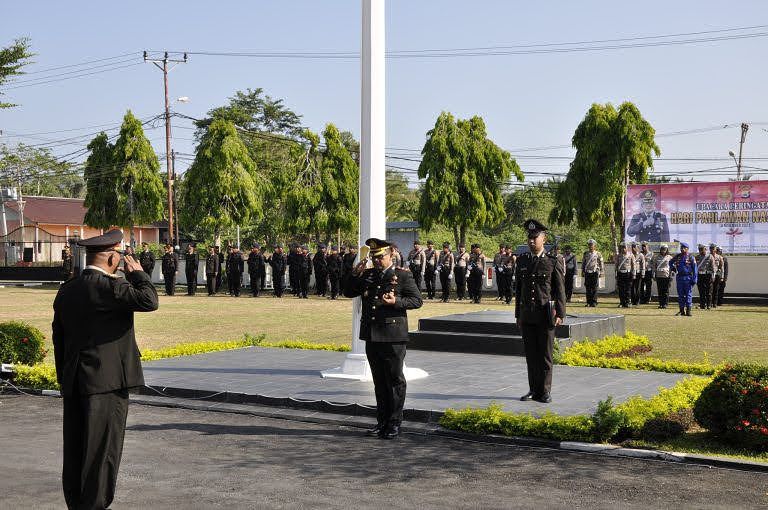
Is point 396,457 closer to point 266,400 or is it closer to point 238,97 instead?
point 266,400

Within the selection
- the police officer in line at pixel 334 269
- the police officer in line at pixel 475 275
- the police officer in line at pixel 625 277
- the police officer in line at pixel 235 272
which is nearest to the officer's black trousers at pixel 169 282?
the police officer in line at pixel 235 272

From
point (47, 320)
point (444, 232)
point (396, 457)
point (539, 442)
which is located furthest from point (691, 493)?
point (444, 232)

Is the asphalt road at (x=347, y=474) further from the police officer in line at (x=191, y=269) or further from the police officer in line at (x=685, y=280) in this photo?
the police officer in line at (x=191, y=269)

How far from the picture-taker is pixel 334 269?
29750 millimetres

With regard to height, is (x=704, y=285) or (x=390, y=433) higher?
(x=704, y=285)

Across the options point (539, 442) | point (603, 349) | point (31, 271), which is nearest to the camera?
point (539, 442)

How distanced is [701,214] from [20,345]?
21.7 metres

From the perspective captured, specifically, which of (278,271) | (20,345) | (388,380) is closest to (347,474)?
(388,380)

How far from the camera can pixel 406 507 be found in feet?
19.7

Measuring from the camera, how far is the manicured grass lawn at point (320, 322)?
15789 millimetres

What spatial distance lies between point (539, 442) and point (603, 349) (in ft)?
20.0

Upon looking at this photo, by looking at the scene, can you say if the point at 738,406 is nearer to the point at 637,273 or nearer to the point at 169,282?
the point at 637,273

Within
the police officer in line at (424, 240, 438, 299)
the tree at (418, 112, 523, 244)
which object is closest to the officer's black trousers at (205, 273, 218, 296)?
the police officer in line at (424, 240, 438, 299)

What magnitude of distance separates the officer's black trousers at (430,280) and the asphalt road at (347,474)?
21.0m
